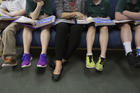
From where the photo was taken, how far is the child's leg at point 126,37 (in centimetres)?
126

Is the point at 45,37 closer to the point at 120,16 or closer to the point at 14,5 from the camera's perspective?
the point at 14,5

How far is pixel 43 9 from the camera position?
1.47m

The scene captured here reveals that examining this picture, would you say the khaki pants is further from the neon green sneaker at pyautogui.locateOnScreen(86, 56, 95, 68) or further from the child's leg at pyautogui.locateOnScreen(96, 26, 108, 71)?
the child's leg at pyautogui.locateOnScreen(96, 26, 108, 71)

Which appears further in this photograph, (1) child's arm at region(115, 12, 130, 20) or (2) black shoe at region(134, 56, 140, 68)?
(1) child's arm at region(115, 12, 130, 20)

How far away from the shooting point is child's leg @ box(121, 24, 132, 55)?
1.26 m

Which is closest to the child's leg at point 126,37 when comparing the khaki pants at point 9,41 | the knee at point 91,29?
the knee at point 91,29

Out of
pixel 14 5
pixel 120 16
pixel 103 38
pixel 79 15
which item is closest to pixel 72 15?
pixel 79 15

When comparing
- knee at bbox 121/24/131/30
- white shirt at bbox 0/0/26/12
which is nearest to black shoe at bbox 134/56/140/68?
knee at bbox 121/24/131/30

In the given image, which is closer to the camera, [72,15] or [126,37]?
[126,37]

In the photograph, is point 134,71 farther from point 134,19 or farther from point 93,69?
point 134,19

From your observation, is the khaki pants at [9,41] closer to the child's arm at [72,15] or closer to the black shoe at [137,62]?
the child's arm at [72,15]

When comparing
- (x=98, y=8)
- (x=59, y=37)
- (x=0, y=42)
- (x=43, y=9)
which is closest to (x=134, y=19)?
(x=98, y=8)

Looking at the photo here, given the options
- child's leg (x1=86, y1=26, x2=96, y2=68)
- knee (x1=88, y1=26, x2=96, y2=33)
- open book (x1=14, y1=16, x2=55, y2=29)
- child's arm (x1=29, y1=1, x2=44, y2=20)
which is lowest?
child's leg (x1=86, y1=26, x2=96, y2=68)

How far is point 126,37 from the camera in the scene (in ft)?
4.23
